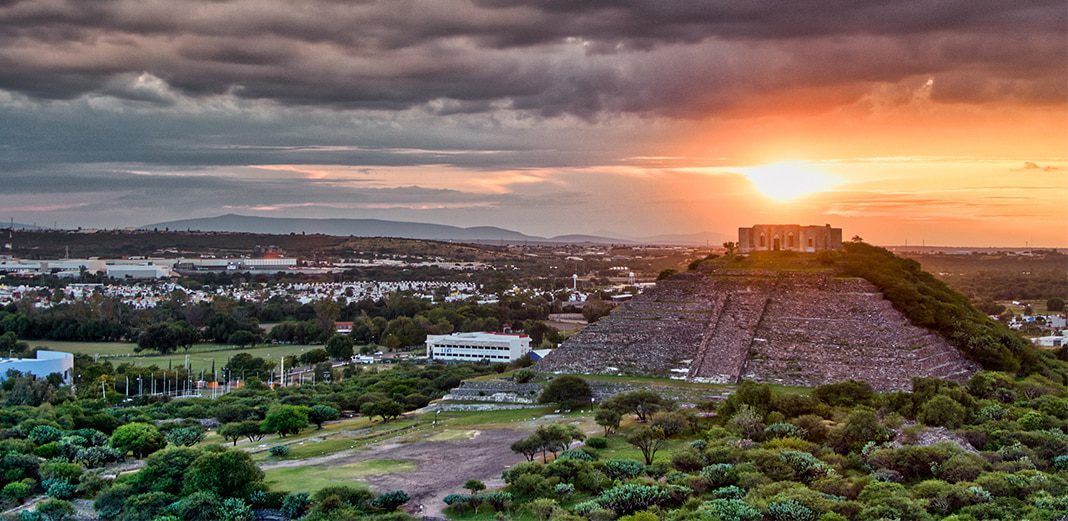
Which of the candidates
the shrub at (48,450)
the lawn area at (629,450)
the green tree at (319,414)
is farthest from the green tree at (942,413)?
the shrub at (48,450)

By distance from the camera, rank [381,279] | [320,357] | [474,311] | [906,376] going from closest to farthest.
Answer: [906,376] → [320,357] → [474,311] → [381,279]

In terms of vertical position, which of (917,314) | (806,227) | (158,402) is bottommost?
(158,402)

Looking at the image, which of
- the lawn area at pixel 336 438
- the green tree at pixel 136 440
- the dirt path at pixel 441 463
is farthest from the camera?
the green tree at pixel 136 440

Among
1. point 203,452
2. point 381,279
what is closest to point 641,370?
point 203,452

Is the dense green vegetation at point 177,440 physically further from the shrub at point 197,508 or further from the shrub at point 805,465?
the shrub at point 805,465

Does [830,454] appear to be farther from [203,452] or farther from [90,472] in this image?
[90,472]

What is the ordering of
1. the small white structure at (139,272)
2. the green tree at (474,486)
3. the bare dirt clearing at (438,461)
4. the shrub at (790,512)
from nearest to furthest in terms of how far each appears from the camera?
the shrub at (790,512) < the green tree at (474,486) < the bare dirt clearing at (438,461) < the small white structure at (139,272)

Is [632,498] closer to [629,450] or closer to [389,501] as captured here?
[389,501]
